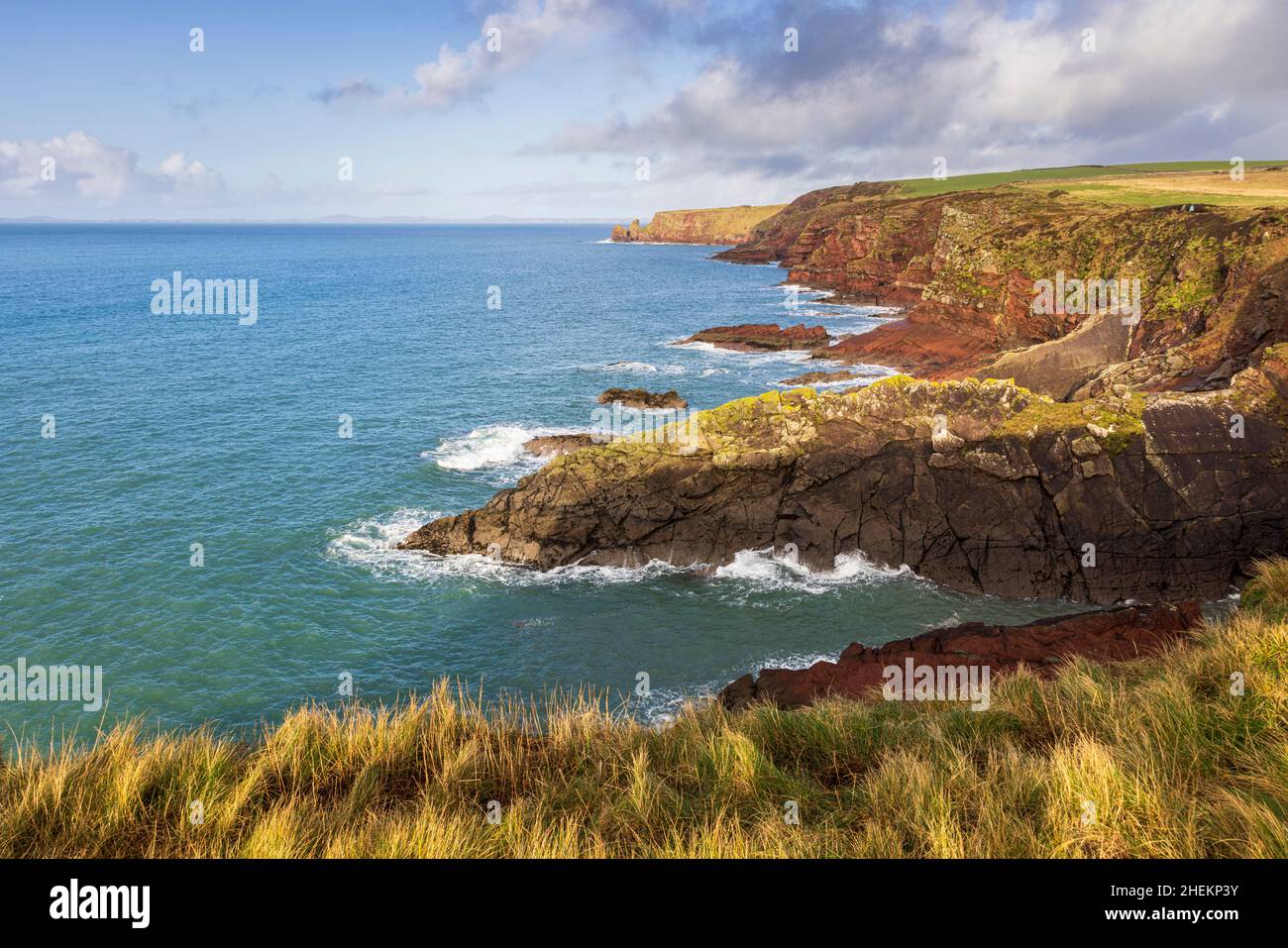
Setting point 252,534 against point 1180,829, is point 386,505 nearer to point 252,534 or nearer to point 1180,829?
point 252,534

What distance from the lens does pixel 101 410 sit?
43.7 metres

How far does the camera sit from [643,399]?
45500mm

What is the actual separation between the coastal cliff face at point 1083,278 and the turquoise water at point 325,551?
7.69m

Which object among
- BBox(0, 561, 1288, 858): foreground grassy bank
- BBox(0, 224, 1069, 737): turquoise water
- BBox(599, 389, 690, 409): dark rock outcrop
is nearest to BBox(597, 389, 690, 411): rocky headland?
BBox(599, 389, 690, 409): dark rock outcrop

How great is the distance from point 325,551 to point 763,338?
45.4m

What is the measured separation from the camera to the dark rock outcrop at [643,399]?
44.8 m

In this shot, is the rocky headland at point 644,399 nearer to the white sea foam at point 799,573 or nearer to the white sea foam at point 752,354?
the white sea foam at point 752,354

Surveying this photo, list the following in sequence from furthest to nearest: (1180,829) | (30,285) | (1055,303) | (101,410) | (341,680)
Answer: (30,285) < (1055,303) < (101,410) < (341,680) < (1180,829)

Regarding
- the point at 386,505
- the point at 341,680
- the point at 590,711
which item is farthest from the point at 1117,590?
the point at 386,505

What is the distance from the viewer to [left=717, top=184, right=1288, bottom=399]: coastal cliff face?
31.1 metres

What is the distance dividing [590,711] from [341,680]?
41.8ft

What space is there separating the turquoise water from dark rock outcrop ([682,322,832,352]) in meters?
3.69

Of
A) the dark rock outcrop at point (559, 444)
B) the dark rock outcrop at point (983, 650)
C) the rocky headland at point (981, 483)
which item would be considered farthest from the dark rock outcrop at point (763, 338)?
the dark rock outcrop at point (983, 650)

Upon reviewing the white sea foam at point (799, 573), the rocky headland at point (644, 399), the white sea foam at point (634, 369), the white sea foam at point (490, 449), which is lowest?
the white sea foam at point (799, 573)
